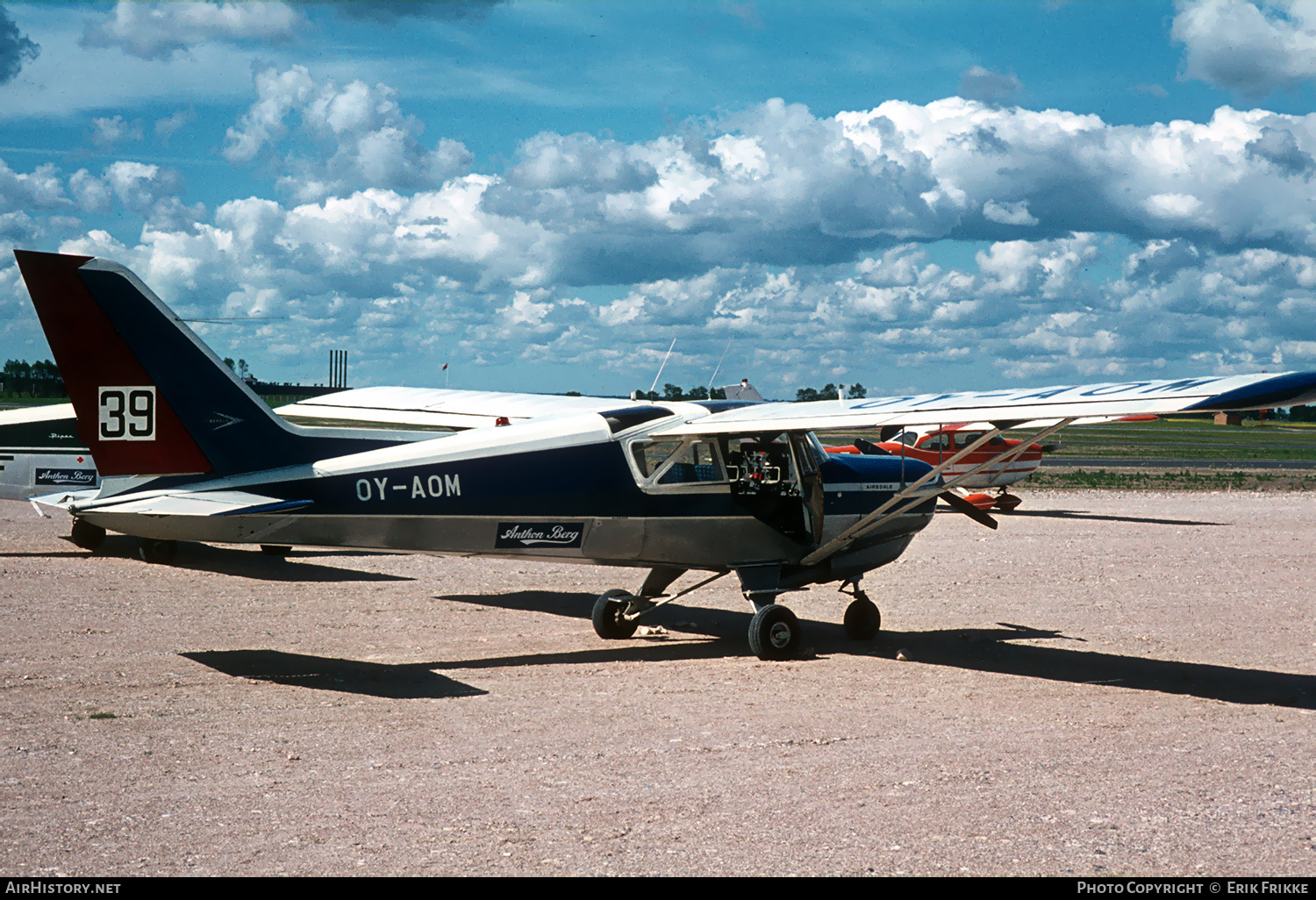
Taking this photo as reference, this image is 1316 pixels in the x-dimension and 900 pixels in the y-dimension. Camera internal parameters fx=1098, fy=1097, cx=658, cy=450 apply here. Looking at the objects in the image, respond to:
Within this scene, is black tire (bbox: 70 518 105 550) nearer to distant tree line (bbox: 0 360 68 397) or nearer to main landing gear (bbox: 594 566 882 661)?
main landing gear (bbox: 594 566 882 661)

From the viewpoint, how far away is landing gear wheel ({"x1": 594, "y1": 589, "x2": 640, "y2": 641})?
10883 millimetres

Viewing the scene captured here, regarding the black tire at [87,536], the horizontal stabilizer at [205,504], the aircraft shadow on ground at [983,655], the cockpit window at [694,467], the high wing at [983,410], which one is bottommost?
the aircraft shadow on ground at [983,655]

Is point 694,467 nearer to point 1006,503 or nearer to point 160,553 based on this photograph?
point 160,553

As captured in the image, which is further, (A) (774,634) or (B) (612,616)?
(B) (612,616)

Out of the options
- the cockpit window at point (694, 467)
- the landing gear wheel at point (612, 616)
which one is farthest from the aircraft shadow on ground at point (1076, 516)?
the landing gear wheel at point (612, 616)

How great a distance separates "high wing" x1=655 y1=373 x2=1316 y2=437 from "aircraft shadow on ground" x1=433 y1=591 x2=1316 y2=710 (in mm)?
2159

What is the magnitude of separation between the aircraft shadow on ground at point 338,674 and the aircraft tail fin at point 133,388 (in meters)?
1.62

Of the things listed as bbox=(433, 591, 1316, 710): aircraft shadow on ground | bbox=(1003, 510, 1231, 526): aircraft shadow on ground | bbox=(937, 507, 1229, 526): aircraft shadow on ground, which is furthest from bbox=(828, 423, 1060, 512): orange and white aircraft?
bbox=(433, 591, 1316, 710): aircraft shadow on ground

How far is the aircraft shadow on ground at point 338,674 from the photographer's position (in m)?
8.33

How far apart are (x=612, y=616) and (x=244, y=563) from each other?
7744mm

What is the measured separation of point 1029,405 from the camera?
9258mm

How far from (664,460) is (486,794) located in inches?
203

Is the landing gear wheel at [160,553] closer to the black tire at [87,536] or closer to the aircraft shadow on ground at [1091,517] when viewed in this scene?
the black tire at [87,536]

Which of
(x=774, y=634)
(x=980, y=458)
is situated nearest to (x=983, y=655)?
(x=774, y=634)
